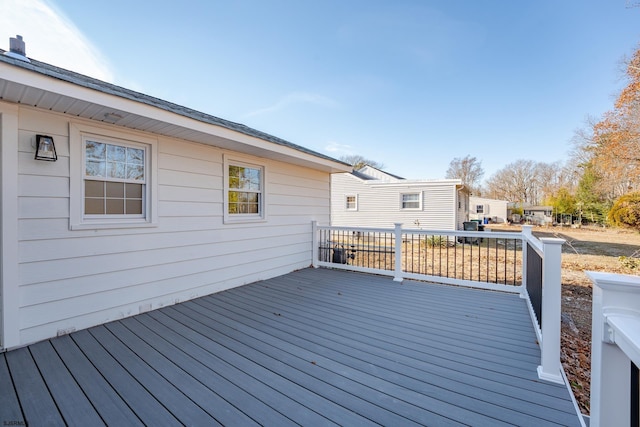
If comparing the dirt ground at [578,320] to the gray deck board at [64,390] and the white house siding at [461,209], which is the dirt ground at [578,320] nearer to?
the gray deck board at [64,390]

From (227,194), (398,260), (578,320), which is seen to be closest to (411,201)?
(398,260)

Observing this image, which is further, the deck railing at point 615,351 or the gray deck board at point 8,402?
the gray deck board at point 8,402

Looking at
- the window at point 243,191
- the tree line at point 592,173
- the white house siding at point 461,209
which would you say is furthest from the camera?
the white house siding at point 461,209

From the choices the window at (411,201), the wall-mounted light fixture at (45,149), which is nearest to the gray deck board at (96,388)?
the wall-mounted light fixture at (45,149)

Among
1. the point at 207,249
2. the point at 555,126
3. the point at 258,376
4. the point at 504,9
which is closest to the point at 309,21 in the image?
the point at 504,9

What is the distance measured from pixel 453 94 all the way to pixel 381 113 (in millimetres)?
3084

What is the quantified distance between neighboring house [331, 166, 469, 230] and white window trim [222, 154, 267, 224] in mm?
9210

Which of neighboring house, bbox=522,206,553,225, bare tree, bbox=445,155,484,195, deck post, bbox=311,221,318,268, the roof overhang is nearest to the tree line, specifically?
bare tree, bbox=445,155,484,195

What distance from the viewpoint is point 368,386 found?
2115mm

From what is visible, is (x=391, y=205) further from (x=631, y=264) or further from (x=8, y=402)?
(x=8, y=402)

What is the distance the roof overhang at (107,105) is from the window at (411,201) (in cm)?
1014

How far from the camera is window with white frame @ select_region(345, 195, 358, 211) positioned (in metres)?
14.6

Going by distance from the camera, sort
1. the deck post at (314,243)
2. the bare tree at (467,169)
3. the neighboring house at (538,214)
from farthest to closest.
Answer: the bare tree at (467,169) → the neighboring house at (538,214) → the deck post at (314,243)

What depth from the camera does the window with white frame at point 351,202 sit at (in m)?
14.6
